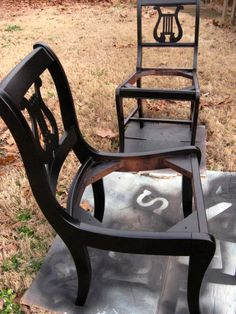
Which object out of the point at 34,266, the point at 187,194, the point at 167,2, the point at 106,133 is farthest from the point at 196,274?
the point at 167,2

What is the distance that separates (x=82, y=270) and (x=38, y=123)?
0.74 metres

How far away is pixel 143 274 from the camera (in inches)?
79.6

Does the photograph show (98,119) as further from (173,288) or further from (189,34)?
(189,34)

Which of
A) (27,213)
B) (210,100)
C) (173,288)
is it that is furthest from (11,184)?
(210,100)

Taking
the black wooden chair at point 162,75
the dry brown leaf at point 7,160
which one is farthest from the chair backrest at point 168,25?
the dry brown leaf at point 7,160

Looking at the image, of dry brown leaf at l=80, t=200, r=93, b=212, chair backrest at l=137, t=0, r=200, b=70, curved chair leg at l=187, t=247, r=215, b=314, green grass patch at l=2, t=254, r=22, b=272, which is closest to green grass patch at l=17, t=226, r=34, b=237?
green grass patch at l=2, t=254, r=22, b=272

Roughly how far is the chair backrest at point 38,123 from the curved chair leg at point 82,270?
24 cm

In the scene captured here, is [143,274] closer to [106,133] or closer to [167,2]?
[106,133]

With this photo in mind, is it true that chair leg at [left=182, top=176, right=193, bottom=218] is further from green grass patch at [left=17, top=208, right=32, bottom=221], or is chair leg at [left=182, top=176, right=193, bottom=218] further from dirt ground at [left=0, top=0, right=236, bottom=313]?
green grass patch at [left=17, top=208, right=32, bottom=221]

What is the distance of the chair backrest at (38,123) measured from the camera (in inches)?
50.6

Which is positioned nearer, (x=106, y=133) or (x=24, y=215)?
(x=24, y=215)

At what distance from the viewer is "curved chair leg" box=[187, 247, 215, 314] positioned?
1.52 m

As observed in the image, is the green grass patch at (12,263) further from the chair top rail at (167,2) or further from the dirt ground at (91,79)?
the chair top rail at (167,2)

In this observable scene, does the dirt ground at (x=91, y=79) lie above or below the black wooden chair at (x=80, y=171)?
below
